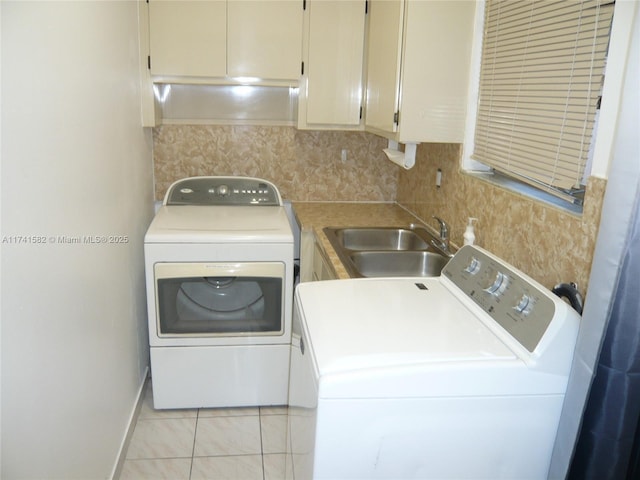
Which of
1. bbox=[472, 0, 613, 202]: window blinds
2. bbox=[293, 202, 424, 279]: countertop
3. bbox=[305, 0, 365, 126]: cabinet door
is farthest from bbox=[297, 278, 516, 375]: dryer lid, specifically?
bbox=[305, 0, 365, 126]: cabinet door

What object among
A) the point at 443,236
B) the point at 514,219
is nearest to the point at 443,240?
the point at 443,236

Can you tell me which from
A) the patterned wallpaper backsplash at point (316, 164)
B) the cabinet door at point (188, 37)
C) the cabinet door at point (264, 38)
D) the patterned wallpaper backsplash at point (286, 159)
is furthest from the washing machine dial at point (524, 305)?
the patterned wallpaper backsplash at point (286, 159)

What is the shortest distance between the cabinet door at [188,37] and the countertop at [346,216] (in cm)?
90

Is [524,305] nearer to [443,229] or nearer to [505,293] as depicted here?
[505,293]

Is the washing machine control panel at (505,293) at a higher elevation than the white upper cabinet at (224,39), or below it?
below

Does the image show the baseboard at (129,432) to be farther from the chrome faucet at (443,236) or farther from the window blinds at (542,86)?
the window blinds at (542,86)

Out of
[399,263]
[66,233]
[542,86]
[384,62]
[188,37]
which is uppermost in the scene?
[188,37]

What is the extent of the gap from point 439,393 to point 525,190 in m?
0.96

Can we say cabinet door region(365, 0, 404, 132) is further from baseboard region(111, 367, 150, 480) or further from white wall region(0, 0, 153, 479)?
baseboard region(111, 367, 150, 480)

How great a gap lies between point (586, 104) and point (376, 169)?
198cm

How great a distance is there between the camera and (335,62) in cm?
283

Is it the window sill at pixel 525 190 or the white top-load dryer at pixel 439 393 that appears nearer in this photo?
the white top-load dryer at pixel 439 393

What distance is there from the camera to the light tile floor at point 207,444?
7.57 ft

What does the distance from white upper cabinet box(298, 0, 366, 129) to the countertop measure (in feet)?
1.62
